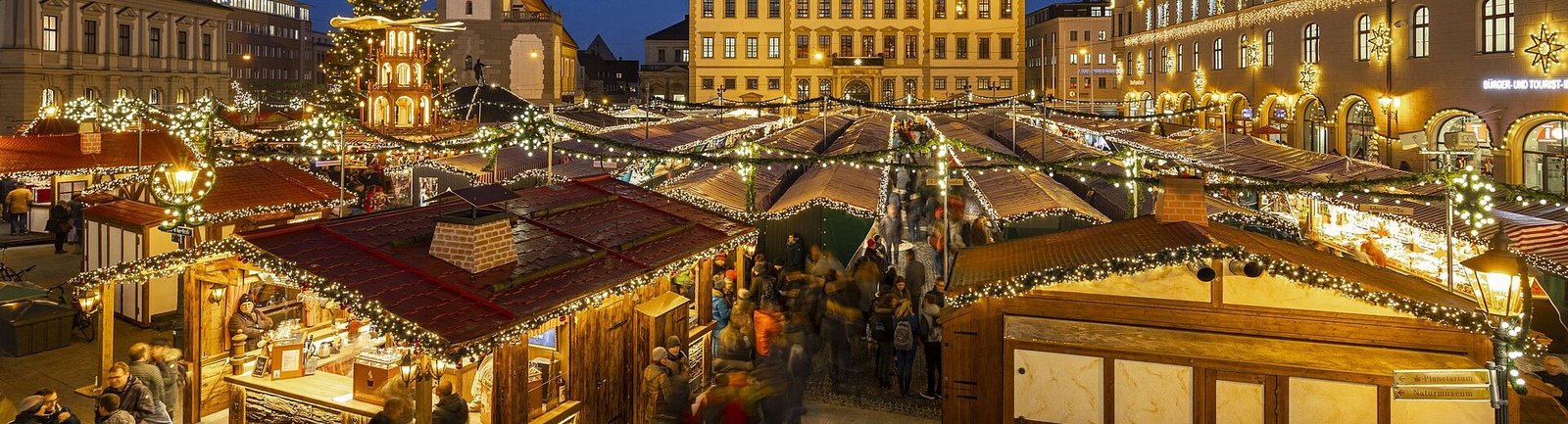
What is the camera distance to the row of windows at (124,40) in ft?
150

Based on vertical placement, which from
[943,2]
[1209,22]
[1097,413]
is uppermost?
[943,2]

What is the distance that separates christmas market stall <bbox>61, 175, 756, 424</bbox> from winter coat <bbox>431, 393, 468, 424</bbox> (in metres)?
0.19

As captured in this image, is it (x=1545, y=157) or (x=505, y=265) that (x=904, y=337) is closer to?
(x=505, y=265)

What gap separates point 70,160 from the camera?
22.0 metres

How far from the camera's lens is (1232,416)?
755cm

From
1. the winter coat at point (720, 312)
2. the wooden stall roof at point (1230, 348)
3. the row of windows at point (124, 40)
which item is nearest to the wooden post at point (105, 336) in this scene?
the winter coat at point (720, 312)

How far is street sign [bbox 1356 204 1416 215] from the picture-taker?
13.4 metres

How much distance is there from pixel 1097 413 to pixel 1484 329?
109 inches

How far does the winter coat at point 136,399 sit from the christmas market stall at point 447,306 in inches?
25.6

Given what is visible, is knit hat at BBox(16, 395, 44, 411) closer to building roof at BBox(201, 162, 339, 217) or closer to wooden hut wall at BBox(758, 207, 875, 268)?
building roof at BBox(201, 162, 339, 217)

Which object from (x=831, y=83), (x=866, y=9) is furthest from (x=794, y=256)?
(x=866, y=9)

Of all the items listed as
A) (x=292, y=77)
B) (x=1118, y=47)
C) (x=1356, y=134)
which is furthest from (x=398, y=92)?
(x=292, y=77)

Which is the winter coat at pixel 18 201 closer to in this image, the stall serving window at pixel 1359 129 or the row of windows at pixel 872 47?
the stall serving window at pixel 1359 129

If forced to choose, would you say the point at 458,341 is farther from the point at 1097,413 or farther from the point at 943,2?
the point at 943,2
